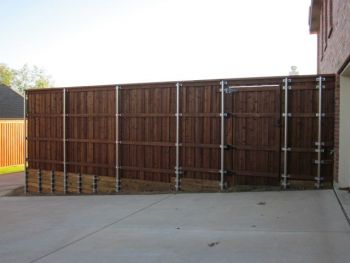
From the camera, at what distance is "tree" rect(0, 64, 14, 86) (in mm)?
67062

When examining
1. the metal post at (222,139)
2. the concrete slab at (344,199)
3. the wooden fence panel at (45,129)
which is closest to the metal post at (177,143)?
the metal post at (222,139)

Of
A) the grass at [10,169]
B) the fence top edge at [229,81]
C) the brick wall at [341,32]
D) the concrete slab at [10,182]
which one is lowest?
the grass at [10,169]

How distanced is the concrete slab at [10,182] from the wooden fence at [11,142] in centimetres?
465

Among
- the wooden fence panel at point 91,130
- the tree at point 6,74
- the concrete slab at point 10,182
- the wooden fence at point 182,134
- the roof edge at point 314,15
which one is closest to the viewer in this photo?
the wooden fence at point 182,134

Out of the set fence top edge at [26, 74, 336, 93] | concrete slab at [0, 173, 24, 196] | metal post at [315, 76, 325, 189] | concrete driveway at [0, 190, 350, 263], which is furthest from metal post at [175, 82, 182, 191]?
concrete slab at [0, 173, 24, 196]

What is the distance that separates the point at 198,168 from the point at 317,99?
3.35m

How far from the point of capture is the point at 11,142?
3031 cm

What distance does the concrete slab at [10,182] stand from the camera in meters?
18.8

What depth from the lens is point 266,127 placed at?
11148mm

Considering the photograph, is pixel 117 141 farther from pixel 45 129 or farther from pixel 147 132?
pixel 45 129

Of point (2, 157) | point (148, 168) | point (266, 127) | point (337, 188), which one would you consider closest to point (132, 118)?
point (148, 168)

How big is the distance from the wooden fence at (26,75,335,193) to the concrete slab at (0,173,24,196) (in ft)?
11.9

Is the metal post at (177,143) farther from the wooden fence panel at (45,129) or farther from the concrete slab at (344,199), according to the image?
the wooden fence panel at (45,129)

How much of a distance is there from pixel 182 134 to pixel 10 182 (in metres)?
12.1
